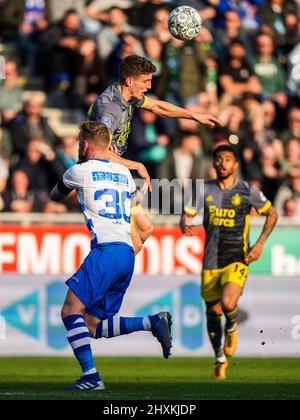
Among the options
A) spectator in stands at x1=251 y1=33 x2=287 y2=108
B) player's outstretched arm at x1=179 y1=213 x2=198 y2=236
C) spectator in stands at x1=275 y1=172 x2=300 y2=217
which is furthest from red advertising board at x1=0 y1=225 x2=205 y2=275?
spectator in stands at x1=251 y1=33 x2=287 y2=108

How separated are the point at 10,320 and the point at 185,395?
681 cm

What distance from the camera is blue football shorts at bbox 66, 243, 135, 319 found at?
1161cm

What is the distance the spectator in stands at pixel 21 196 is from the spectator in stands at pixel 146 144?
1.76 metres

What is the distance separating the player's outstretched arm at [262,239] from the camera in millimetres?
15148

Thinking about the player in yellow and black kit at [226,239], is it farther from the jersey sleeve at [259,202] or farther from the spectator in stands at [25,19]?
the spectator in stands at [25,19]

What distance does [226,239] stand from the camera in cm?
1543

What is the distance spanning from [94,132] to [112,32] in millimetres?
10870

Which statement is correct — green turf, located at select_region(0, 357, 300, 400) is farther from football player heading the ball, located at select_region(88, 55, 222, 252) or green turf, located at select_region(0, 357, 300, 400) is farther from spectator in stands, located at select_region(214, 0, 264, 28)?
spectator in stands, located at select_region(214, 0, 264, 28)

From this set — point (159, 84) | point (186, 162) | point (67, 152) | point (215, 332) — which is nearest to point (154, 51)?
point (159, 84)

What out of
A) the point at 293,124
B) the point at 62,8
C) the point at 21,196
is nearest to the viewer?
the point at 21,196

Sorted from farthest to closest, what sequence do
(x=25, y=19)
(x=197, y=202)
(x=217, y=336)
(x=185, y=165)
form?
(x=25, y=19), (x=185, y=165), (x=197, y=202), (x=217, y=336)

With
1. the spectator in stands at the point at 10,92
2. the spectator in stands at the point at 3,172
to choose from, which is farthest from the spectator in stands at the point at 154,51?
the spectator in stands at the point at 3,172

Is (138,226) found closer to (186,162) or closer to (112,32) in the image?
(186,162)
